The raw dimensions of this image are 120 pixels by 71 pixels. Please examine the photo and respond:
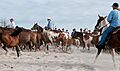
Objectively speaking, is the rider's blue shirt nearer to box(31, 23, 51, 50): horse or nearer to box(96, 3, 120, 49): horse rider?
box(96, 3, 120, 49): horse rider

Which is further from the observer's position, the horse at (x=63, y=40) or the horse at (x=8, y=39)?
the horse at (x=63, y=40)

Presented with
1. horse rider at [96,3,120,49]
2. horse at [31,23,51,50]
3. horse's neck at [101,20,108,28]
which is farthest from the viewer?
horse at [31,23,51,50]

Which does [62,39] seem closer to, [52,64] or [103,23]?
[103,23]

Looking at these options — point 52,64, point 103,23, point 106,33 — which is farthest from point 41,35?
point 106,33

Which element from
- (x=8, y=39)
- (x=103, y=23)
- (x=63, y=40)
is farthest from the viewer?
(x=63, y=40)

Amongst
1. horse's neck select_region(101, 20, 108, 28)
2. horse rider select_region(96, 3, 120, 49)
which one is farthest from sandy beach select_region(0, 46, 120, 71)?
horse's neck select_region(101, 20, 108, 28)

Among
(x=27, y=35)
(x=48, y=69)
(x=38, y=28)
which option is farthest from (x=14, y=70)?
(x=38, y=28)

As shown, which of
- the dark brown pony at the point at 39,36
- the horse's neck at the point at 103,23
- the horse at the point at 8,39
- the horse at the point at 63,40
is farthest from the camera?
the horse at the point at 63,40

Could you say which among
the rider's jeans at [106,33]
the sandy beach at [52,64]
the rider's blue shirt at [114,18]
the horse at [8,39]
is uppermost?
the rider's blue shirt at [114,18]

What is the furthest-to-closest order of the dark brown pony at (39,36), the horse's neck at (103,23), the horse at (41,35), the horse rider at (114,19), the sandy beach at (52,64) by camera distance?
the horse at (41,35) → the dark brown pony at (39,36) → the horse's neck at (103,23) → the horse rider at (114,19) → the sandy beach at (52,64)

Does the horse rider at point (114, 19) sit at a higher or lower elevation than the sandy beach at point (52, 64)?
higher

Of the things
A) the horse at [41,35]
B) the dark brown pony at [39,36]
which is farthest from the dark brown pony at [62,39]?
the dark brown pony at [39,36]

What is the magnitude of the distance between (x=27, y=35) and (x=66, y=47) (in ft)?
19.8

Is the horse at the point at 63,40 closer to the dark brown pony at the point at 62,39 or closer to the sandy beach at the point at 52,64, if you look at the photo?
the dark brown pony at the point at 62,39
